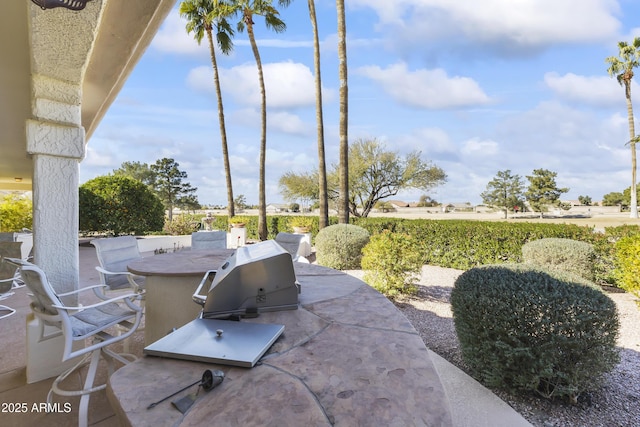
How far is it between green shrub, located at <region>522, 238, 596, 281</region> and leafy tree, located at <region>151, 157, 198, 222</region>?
28.0 m

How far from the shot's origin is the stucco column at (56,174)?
2535 millimetres

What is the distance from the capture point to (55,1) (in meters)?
1.34

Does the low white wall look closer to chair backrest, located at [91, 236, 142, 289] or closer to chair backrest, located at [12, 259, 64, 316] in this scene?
chair backrest, located at [91, 236, 142, 289]

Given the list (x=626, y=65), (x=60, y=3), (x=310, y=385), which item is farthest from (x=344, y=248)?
(x=626, y=65)

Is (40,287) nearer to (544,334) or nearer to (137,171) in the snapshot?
(544,334)

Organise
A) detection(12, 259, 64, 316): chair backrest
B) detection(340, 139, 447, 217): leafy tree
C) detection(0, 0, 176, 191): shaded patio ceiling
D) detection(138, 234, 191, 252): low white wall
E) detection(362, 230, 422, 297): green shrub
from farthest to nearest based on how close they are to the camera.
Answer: detection(340, 139, 447, 217): leafy tree < detection(138, 234, 191, 252): low white wall < detection(362, 230, 422, 297): green shrub < detection(0, 0, 176, 191): shaded patio ceiling < detection(12, 259, 64, 316): chair backrest

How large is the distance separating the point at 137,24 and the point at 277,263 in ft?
7.58

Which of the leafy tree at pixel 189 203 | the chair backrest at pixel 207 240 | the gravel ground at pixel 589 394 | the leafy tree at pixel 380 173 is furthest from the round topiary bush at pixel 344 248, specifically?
the leafy tree at pixel 189 203

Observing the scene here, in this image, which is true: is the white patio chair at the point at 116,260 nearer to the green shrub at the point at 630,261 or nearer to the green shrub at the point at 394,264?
the green shrub at the point at 394,264

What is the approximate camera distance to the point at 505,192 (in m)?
38.8

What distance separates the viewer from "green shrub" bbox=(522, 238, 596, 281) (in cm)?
498

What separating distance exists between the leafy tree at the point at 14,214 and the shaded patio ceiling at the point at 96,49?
329 inches

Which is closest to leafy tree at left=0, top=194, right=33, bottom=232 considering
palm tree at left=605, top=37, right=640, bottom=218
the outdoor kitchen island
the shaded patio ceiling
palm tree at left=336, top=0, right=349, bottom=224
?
the shaded patio ceiling

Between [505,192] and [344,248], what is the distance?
127ft
